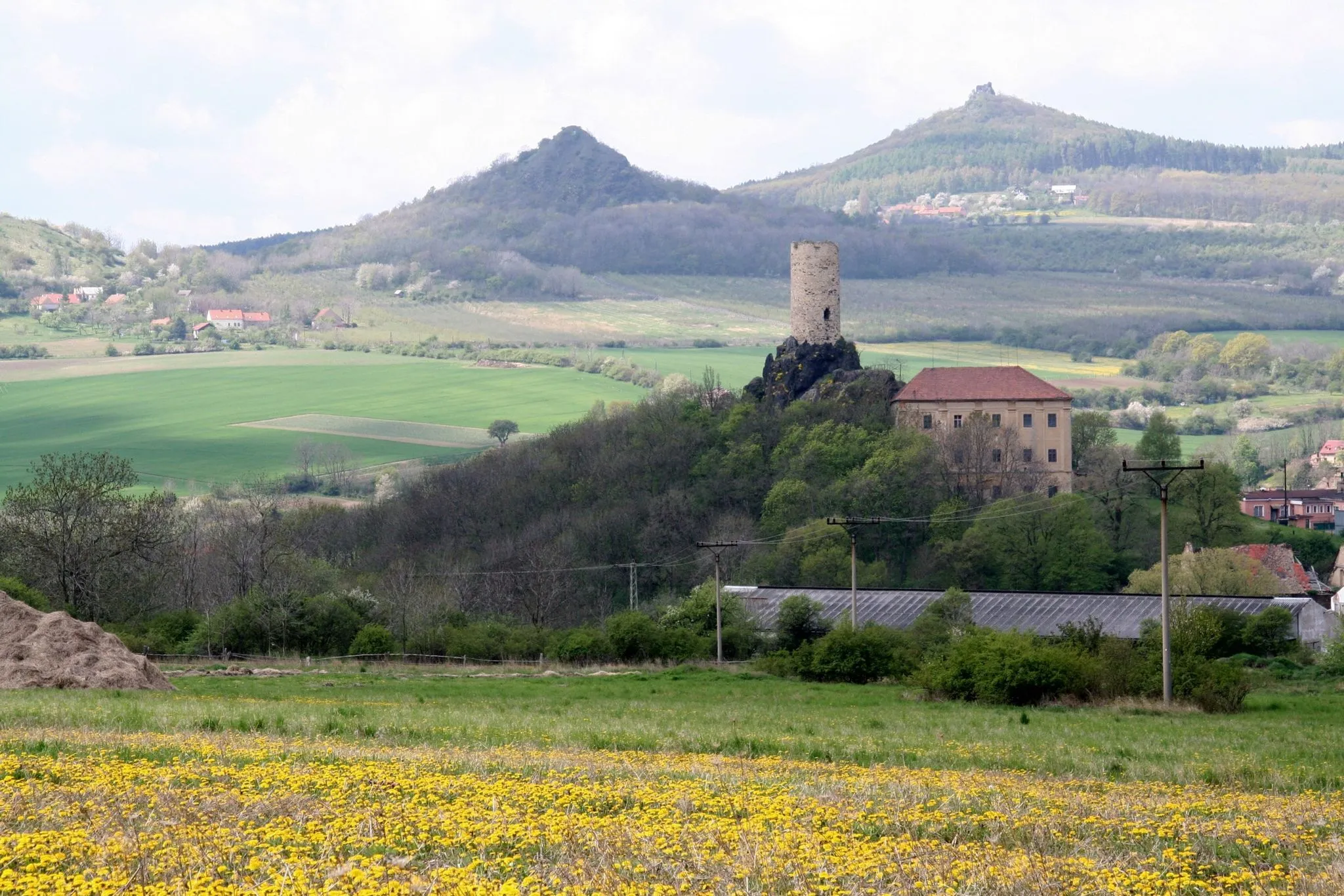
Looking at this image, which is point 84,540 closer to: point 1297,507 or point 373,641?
point 373,641

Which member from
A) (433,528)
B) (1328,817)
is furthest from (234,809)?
(433,528)

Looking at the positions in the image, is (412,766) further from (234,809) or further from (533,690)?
(533,690)

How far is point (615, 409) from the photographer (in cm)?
12925

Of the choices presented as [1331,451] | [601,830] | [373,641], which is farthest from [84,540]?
[1331,451]

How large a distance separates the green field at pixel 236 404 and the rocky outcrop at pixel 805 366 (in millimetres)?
45599

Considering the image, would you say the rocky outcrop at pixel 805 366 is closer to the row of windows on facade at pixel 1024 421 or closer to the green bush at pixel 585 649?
the row of windows on facade at pixel 1024 421

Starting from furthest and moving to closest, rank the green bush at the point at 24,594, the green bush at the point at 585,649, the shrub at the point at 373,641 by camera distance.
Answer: the shrub at the point at 373,641 → the green bush at the point at 585,649 → the green bush at the point at 24,594

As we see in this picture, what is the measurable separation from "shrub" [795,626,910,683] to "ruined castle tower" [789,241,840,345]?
5352cm

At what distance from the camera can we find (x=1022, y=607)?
6856 centimetres

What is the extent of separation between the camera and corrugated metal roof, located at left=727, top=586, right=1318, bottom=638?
65.1m

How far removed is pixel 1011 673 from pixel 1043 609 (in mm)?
30216

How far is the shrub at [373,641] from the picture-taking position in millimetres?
58250

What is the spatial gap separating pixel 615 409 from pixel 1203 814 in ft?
373

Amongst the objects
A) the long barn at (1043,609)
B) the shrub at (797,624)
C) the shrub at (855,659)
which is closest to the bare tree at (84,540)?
the long barn at (1043,609)
